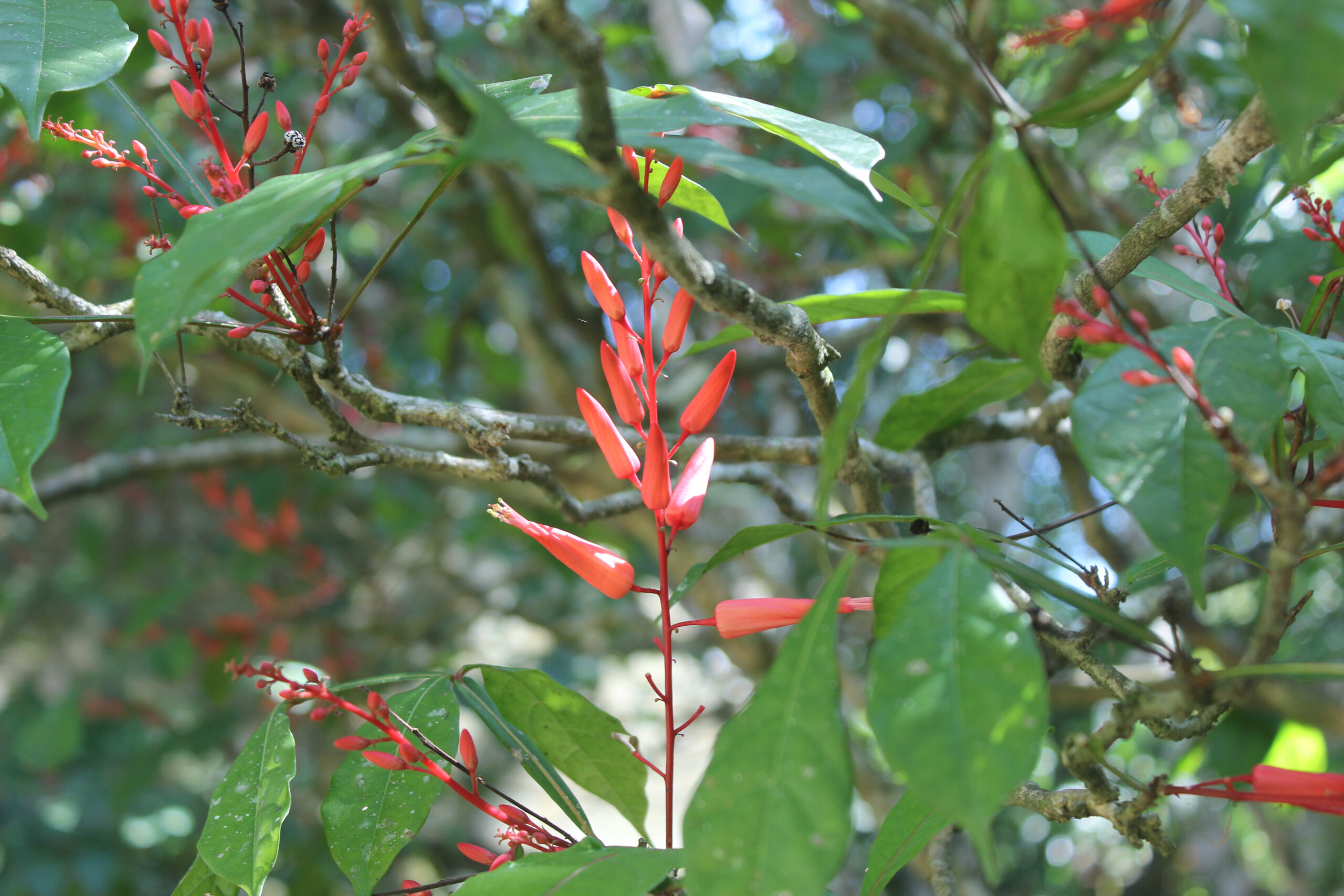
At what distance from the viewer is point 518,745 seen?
0.89 m

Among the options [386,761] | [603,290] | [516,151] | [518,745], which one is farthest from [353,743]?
[516,151]

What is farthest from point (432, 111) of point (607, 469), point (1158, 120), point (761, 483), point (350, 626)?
point (1158, 120)

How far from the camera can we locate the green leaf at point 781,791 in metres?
0.46

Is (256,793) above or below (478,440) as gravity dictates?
below

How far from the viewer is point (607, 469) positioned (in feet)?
7.54

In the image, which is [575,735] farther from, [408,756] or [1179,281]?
[1179,281]

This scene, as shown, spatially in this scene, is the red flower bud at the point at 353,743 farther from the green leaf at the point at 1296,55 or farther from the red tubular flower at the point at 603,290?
the green leaf at the point at 1296,55

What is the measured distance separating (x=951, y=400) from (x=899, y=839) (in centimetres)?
43

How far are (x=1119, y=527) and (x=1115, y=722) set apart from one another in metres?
3.01

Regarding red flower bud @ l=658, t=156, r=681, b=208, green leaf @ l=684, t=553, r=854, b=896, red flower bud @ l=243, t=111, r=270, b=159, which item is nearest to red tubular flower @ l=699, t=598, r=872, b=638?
green leaf @ l=684, t=553, r=854, b=896

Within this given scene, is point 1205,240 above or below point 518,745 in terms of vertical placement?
above

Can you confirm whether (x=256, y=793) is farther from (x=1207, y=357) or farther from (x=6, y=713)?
(x=6, y=713)

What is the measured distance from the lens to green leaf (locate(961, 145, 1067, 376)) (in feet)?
1.54

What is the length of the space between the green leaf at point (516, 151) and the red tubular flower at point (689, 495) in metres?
0.38
